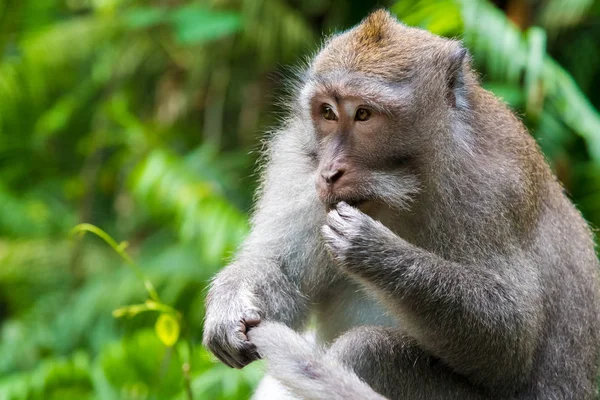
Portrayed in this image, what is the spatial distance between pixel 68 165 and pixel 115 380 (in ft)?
12.8

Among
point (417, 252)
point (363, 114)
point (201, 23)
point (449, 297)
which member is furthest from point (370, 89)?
point (201, 23)

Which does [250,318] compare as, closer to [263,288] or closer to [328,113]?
[263,288]

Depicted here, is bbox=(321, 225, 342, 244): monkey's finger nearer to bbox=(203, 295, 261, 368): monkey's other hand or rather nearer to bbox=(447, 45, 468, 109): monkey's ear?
bbox=(203, 295, 261, 368): monkey's other hand

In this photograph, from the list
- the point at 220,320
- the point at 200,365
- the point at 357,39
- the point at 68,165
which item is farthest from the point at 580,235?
the point at 68,165

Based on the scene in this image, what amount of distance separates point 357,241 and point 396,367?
0.58 m

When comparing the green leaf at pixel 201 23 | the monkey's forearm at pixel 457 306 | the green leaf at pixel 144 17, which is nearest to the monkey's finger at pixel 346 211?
the monkey's forearm at pixel 457 306

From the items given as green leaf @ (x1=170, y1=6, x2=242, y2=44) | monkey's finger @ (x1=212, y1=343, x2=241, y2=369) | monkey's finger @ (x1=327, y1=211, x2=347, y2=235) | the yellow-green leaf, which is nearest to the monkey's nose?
monkey's finger @ (x1=327, y1=211, x2=347, y2=235)

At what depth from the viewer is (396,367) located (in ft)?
10.8

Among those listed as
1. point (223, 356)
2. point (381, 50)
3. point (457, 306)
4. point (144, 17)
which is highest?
point (381, 50)

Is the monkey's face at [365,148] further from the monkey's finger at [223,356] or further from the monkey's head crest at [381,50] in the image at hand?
the monkey's finger at [223,356]

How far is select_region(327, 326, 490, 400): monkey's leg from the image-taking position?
3.28 meters

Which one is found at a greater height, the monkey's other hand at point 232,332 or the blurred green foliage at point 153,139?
the monkey's other hand at point 232,332

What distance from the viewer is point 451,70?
3344 millimetres

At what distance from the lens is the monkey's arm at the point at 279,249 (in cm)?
358
